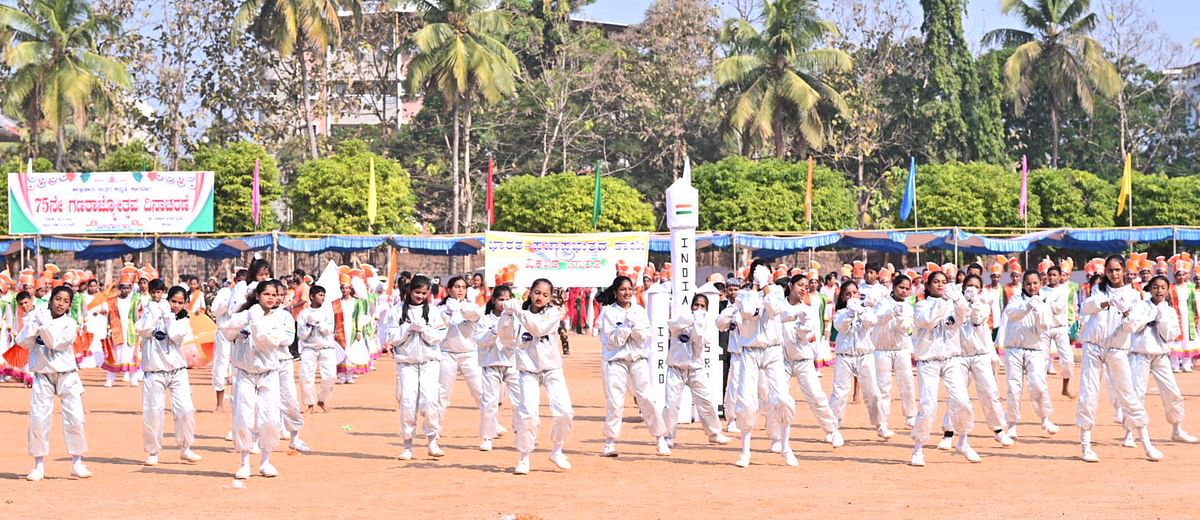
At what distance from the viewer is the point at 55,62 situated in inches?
1833

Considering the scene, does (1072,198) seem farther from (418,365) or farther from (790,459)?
(418,365)

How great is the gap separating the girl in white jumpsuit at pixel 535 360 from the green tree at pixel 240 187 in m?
33.4

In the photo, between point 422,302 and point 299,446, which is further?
point 299,446

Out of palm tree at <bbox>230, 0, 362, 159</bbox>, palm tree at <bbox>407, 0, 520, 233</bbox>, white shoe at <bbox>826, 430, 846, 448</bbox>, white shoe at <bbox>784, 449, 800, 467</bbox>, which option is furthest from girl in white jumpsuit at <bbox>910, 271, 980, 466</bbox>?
palm tree at <bbox>230, 0, 362, 159</bbox>

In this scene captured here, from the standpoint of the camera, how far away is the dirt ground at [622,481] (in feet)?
35.2

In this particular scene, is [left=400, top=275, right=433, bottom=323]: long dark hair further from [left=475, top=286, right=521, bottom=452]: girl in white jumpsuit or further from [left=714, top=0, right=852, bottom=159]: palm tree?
[left=714, top=0, right=852, bottom=159]: palm tree

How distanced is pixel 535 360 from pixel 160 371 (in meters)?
3.12

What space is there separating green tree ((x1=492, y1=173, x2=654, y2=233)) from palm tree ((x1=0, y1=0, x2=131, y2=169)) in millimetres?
12500

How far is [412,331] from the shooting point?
13.5 meters

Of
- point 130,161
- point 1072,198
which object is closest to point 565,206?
point 130,161

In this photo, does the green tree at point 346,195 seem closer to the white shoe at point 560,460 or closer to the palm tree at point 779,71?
the palm tree at point 779,71

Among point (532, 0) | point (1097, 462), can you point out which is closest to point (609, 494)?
point (1097, 462)

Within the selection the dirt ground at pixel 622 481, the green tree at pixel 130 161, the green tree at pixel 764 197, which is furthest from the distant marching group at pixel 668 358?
the green tree at pixel 130 161

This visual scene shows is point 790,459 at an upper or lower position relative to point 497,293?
lower
